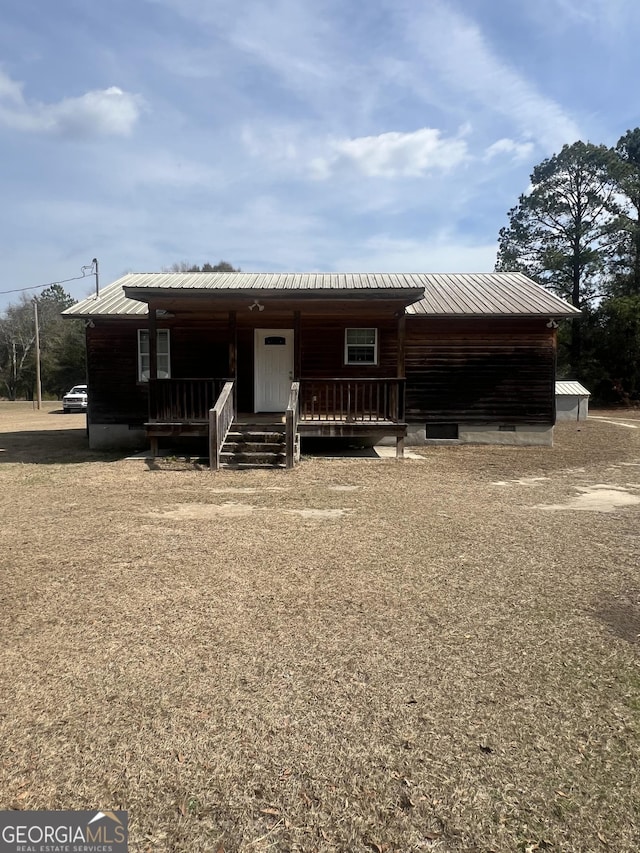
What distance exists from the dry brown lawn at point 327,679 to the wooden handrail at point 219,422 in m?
3.67

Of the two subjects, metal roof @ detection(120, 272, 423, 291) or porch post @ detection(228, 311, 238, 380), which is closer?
porch post @ detection(228, 311, 238, 380)

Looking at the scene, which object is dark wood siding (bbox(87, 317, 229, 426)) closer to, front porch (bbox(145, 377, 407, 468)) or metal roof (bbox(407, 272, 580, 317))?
front porch (bbox(145, 377, 407, 468))

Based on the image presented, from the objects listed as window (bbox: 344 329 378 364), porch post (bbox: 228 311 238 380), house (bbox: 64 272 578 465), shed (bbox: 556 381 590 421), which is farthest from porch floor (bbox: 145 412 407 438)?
shed (bbox: 556 381 590 421)

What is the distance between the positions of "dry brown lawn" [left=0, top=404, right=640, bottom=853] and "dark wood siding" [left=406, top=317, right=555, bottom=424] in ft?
26.5

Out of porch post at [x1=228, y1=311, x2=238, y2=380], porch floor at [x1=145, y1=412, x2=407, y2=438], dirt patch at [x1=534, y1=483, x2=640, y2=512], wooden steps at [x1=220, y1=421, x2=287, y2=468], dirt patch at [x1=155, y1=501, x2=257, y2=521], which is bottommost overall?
dirt patch at [x1=155, y1=501, x2=257, y2=521]

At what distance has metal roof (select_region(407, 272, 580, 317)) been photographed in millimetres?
14289

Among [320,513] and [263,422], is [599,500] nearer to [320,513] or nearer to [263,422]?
[320,513]

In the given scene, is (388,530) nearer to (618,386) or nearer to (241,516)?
(241,516)

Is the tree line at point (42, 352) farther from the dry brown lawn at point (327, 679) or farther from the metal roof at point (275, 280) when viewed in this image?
the dry brown lawn at point (327, 679)

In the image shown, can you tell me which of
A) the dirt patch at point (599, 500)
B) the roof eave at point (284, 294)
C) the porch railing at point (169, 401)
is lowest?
the dirt patch at point (599, 500)

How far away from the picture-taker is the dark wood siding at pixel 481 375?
48.4ft

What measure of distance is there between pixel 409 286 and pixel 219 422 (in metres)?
7.88

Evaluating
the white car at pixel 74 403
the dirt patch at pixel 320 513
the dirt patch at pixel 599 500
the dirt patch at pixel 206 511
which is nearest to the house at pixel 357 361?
the dirt patch at pixel 599 500

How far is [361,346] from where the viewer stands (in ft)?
47.8
